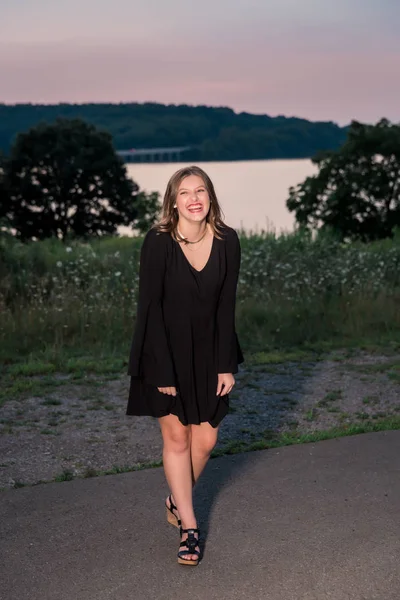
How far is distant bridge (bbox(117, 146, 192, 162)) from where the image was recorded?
70.3 meters

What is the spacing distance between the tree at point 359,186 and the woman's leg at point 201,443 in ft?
92.6

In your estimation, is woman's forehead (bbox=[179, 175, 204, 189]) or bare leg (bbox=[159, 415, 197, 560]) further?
bare leg (bbox=[159, 415, 197, 560])

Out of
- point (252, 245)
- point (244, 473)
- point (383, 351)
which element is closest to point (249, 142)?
point (252, 245)

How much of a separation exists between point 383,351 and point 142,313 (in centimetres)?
604

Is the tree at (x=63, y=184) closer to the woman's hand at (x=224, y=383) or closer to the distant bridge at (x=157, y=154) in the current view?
the distant bridge at (x=157, y=154)

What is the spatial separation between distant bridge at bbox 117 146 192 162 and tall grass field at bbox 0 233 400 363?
182 feet

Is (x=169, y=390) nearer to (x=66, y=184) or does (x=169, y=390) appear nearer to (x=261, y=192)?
(x=261, y=192)

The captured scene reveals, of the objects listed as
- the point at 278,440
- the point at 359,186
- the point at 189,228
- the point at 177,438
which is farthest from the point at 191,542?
the point at 359,186

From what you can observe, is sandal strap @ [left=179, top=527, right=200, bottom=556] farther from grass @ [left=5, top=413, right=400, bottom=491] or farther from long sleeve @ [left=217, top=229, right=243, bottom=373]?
grass @ [left=5, top=413, right=400, bottom=491]

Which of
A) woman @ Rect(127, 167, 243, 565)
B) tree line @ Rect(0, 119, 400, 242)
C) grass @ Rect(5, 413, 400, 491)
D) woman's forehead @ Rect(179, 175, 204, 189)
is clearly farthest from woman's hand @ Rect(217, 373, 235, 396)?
tree line @ Rect(0, 119, 400, 242)

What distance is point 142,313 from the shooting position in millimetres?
4215

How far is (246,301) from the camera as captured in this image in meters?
11.7

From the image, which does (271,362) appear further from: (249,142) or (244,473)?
(249,142)

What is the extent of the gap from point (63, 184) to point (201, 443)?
5530cm
